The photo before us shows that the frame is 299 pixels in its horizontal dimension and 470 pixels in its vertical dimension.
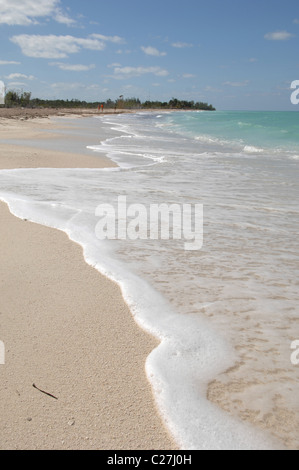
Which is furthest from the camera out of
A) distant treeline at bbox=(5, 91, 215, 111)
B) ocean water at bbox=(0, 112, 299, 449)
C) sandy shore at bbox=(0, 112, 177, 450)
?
distant treeline at bbox=(5, 91, 215, 111)

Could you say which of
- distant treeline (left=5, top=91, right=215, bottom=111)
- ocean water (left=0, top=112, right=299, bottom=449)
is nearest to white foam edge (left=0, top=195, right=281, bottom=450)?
ocean water (left=0, top=112, right=299, bottom=449)

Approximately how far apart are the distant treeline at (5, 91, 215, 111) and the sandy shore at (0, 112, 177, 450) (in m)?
59.6

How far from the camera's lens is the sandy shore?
1636mm

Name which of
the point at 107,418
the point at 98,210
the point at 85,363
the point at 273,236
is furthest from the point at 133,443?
the point at 98,210

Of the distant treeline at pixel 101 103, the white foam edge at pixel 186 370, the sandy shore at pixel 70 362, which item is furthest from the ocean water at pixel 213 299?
the distant treeline at pixel 101 103

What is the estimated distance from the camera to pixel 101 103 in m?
108

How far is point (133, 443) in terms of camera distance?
1.60 metres

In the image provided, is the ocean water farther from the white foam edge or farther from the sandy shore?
the sandy shore

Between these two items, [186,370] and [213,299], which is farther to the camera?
[213,299]

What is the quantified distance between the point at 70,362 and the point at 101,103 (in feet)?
372

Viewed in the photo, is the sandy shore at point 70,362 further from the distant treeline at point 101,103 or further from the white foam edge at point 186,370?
the distant treeline at point 101,103

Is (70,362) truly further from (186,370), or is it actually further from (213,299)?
(213,299)

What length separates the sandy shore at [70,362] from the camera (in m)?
1.64

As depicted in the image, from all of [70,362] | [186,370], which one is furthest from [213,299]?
[70,362]
